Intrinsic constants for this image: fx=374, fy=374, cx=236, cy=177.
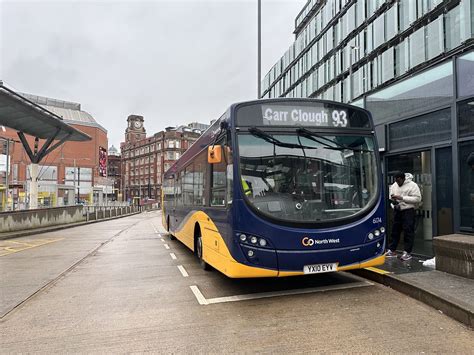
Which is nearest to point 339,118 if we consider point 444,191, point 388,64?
point 444,191

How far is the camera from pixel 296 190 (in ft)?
18.2

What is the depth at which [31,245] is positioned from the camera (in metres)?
14.1

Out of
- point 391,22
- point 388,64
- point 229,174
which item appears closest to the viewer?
point 229,174

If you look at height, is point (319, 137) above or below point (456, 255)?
above

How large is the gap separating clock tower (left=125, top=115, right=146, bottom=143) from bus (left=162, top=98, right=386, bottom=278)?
405 ft

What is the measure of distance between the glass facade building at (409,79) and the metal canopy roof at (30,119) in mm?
13964

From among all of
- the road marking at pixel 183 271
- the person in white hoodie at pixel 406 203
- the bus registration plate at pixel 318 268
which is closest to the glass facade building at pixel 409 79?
the person in white hoodie at pixel 406 203

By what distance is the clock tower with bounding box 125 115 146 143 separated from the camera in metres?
125

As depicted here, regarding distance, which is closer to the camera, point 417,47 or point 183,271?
point 183,271

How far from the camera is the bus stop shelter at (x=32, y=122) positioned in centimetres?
1631

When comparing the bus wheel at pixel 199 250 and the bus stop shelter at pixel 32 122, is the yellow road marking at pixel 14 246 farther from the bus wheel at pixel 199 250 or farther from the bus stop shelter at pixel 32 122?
the bus wheel at pixel 199 250

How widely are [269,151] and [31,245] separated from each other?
12.1 metres

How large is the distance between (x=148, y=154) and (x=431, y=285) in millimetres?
113254

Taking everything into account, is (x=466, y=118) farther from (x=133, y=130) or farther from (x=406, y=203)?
(x=133, y=130)
